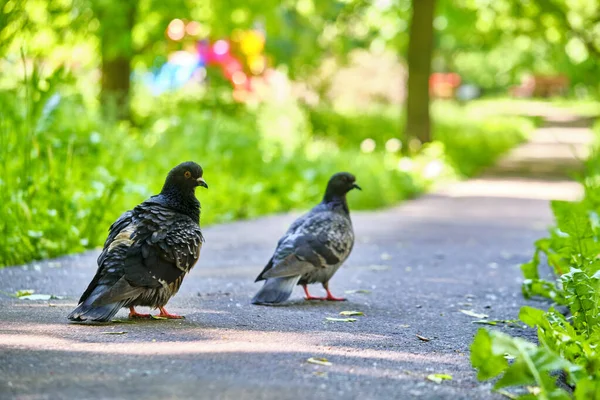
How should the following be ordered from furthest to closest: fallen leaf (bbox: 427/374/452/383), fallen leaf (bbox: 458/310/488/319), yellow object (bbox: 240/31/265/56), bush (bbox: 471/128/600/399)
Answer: yellow object (bbox: 240/31/265/56), fallen leaf (bbox: 458/310/488/319), fallen leaf (bbox: 427/374/452/383), bush (bbox: 471/128/600/399)

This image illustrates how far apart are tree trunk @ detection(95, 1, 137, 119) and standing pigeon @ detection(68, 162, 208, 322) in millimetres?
8681

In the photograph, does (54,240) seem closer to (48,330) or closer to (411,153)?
(48,330)

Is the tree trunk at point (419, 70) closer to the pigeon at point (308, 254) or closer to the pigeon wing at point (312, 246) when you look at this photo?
the pigeon at point (308, 254)

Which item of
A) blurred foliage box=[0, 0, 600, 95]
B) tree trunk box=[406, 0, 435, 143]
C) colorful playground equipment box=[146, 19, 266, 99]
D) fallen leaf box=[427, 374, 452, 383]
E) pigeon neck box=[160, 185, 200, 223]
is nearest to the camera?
fallen leaf box=[427, 374, 452, 383]

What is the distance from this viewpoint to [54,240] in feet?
30.2

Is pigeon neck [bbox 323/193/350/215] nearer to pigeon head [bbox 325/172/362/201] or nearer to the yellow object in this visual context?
pigeon head [bbox 325/172/362/201]

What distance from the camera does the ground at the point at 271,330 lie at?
14.7ft

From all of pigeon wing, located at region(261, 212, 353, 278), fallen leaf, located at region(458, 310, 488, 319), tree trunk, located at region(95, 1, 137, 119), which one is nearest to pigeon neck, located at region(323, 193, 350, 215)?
pigeon wing, located at region(261, 212, 353, 278)

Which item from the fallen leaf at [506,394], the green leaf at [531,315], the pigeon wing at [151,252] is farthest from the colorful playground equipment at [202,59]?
the fallen leaf at [506,394]

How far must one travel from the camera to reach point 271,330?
593cm

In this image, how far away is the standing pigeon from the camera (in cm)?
568

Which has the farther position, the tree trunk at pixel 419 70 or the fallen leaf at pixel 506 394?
the tree trunk at pixel 419 70

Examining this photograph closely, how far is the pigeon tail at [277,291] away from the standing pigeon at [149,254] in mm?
809

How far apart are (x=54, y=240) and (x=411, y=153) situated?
13.4m
